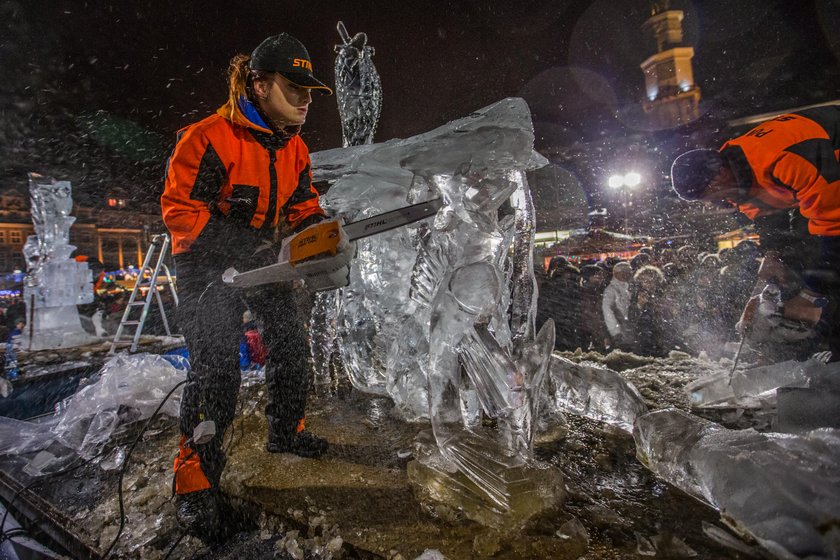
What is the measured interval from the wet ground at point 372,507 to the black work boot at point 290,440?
0.18 ft

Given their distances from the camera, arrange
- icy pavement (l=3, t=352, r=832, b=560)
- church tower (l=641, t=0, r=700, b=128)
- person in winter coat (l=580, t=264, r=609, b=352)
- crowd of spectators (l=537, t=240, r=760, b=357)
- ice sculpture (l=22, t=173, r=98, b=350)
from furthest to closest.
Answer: church tower (l=641, t=0, r=700, b=128) → ice sculpture (l=22, t=173, r=98, b=350) → person in winter coat (l=580, t=264, r=609, b=352) → crowd of spectators (l=537, t=240, r=760, b=357) → icy pavement (l=3, t=352, r=832, b=560)

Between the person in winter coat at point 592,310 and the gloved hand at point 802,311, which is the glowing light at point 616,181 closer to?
the person in winter coat at point 592,310

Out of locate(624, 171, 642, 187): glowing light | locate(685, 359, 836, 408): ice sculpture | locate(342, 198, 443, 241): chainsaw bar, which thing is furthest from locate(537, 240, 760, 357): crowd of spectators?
locate(624, 171, 642, 187): glowing light

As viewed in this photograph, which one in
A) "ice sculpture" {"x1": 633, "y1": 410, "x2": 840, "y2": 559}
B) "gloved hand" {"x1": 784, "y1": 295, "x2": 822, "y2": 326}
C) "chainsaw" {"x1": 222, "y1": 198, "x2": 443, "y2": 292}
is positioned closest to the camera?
"ice sculpture" {"x1": 633, "y1": 410, "x2": 840, "y2": 559}

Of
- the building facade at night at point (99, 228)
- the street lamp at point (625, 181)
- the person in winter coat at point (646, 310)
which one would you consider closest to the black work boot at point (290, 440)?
the person in winter coat at point (646, 310)

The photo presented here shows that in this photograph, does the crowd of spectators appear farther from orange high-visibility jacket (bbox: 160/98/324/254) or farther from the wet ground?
orange high-visibility jacket (bbox: 160/98/324/254)

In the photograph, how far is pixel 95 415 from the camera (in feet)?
7.68

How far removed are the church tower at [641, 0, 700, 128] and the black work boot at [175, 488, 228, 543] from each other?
38.8 meters

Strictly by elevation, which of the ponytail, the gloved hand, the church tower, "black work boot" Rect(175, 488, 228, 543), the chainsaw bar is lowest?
"black work boot" Rect(175, 488, 228, 543)

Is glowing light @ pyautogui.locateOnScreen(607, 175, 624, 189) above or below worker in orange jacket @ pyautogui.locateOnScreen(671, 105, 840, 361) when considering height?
above

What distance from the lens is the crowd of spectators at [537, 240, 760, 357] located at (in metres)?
4.71

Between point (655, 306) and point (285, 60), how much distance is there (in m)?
5.06

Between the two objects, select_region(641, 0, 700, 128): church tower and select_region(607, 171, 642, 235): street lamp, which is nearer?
select_region(607, 171, 642, 235): street lamp

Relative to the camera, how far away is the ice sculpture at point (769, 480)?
2.79ft
